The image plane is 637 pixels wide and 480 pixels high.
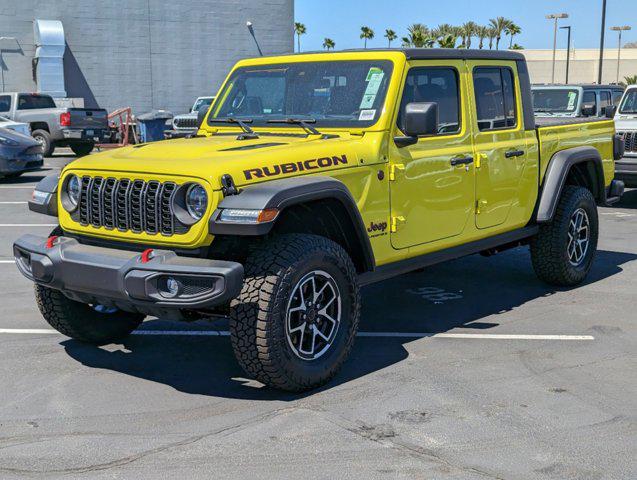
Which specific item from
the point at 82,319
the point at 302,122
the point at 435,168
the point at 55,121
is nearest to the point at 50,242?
the point at 82,319

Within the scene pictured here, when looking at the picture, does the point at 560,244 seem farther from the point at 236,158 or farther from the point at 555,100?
the point at 555,100

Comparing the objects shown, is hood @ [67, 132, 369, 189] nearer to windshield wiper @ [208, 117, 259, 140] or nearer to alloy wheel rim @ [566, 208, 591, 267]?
windshield wiper @ [208, 117, 259, 140]

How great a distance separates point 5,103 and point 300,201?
70.6 ft

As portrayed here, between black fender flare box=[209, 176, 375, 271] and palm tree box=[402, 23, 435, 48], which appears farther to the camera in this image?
palm tree box=[402, 23, 435, 48]

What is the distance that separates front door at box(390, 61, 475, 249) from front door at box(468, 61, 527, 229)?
0.15 m

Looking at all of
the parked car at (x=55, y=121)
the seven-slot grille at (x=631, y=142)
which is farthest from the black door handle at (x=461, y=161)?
the parked car at (x=55, y=121)

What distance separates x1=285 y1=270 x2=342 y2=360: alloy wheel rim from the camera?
16.3ft

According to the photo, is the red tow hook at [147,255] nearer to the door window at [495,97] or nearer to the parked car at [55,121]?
the door window at [495,97]

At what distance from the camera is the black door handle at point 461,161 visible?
20.4 ft

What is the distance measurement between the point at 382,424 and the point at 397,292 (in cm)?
322

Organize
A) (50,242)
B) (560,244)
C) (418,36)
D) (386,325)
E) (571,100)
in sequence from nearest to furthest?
(50,242), (386,325), (560,244), (571,100), (418,36)

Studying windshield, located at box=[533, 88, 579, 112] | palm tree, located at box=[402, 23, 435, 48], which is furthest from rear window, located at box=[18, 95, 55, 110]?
palm tree, located at box=[402, 23, 435, 48]

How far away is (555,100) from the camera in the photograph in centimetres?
1549

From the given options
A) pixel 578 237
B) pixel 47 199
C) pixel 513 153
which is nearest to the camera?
pixel 47 199
